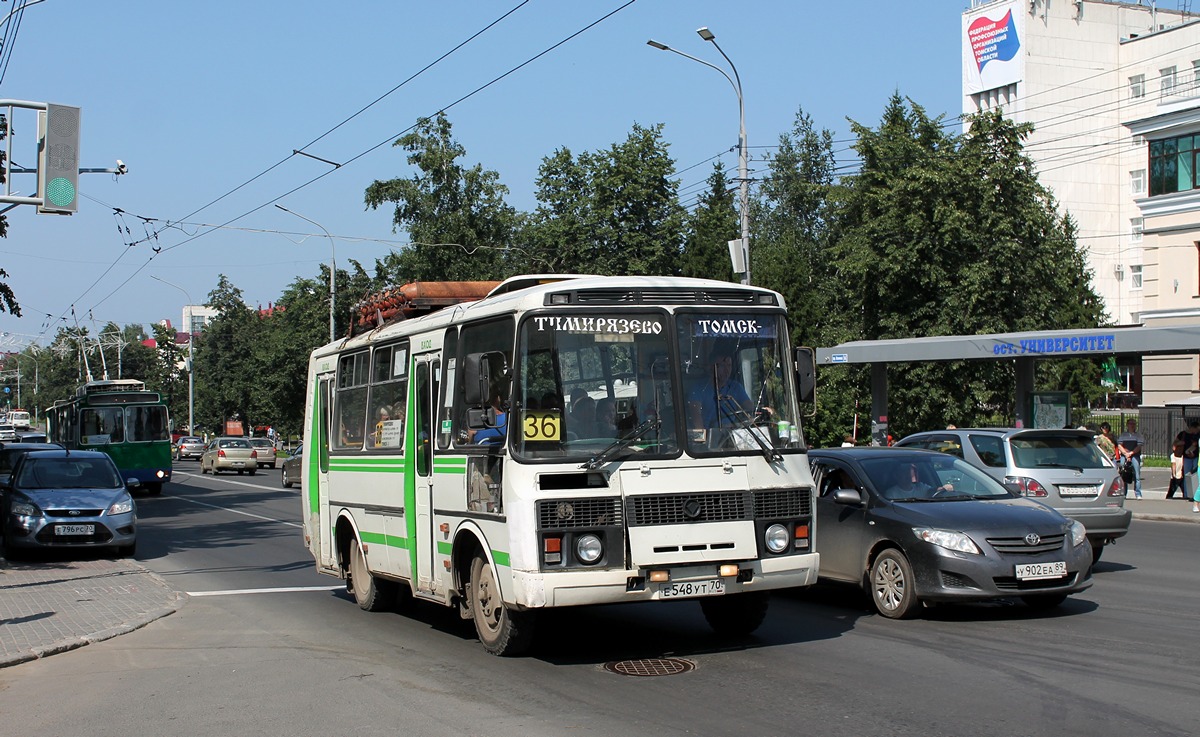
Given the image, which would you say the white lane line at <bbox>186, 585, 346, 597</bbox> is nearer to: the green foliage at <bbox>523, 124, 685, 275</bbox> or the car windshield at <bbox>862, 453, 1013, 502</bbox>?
the car windshield at <bbox>862, 453, 1013, 502</bbox>

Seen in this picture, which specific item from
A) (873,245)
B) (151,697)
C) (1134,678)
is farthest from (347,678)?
(873,245)

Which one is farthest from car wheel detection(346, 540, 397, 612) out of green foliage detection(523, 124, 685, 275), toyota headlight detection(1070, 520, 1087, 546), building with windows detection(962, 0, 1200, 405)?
building with windows detection(962, 0, 1200, 405)

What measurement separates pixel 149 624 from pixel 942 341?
19695 mm

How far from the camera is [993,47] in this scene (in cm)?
8750

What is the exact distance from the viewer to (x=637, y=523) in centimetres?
846

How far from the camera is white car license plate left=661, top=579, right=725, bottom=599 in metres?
8.49

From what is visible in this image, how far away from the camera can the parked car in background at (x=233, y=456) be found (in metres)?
52.2

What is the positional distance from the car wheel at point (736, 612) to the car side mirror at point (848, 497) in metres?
1.67

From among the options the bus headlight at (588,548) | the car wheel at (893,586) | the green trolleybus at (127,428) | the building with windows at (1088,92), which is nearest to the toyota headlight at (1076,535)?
the car wheel at (893,586)

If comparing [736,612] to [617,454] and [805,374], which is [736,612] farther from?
[617,454]

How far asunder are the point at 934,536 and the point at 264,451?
51049 mm

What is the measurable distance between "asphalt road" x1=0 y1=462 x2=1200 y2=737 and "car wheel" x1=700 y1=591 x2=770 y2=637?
18 centimetres

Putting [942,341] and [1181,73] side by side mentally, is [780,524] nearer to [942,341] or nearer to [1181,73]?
Result: [942,341]

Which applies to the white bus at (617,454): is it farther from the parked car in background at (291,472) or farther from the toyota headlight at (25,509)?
the parked car in background at (291,472)
